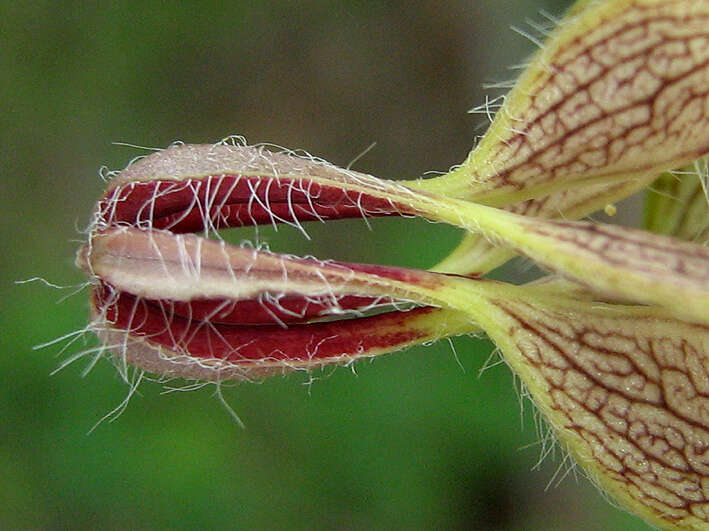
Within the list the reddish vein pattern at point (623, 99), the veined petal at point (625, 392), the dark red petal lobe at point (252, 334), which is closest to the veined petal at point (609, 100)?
the reddish vein pattern at point (623, 99)

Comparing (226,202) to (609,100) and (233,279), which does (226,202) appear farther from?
(609,100)

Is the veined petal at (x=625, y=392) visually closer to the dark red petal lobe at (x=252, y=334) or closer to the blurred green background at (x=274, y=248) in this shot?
the dark red petal lobe at (x=252, y=334)

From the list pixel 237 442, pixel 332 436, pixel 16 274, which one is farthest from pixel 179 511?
pixel 16 274

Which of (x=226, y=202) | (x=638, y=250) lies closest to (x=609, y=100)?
(x=638, y=250)

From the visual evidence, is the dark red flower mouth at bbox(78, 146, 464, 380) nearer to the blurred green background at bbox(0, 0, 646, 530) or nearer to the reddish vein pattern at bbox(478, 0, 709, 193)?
the reddish vein pattern at bbox(478, 0, 709, 193)

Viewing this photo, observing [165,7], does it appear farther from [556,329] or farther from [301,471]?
[556,329]

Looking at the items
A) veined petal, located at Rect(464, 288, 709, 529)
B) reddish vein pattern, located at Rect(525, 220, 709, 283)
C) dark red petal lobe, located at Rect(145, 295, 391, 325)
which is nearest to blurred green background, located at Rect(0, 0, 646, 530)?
veined petal, located at Rect(464, 288, 709, 529)

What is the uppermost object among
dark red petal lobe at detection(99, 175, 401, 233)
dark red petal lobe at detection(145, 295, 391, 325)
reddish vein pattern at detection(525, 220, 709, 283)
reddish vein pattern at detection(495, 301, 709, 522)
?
dark red petal lobe at detection(99, 175, 401, 233)
